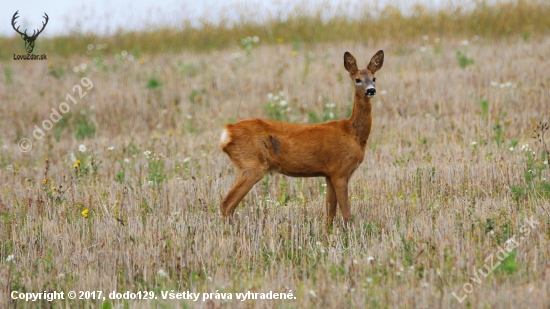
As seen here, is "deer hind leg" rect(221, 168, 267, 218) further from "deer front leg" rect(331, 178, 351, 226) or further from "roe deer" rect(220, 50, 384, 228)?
"deer front leg" rect(331, 178, 351, 226)

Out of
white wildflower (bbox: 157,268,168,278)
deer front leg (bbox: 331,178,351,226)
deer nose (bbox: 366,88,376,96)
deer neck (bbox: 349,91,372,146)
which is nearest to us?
white wildflower (bbox: 157,268,168,278)

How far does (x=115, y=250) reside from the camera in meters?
6.16

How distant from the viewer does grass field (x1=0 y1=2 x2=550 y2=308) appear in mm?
5391

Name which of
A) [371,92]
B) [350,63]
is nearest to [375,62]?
[350,63]

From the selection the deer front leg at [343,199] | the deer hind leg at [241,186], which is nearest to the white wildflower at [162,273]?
the deer hind leg at [241,186]

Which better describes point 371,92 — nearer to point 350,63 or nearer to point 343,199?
point 350,63

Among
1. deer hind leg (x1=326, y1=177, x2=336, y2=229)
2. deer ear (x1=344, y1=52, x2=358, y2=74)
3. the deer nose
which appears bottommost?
deer hind leg (x1=326, y1=177, x2=336, y2=229)

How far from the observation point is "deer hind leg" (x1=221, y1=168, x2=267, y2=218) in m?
6.96

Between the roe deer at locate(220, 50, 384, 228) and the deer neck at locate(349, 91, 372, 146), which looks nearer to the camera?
the roe deer at locate(220, 50, 384, 228)

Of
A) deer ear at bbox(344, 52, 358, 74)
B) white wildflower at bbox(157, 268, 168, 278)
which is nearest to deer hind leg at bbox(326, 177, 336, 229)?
deer ear at bbox(344, 52, 358, 74)

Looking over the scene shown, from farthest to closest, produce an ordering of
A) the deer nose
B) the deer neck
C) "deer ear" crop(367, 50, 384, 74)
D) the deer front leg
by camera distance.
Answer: "deer ear" crop(367, 50, 384, 74), the deer neck, the deer front leg, the deer nose

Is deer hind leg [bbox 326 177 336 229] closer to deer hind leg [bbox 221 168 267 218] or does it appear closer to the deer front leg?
the deer front leg

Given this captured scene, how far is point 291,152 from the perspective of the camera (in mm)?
6973

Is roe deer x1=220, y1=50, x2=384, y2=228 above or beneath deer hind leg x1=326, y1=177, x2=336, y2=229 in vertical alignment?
above
